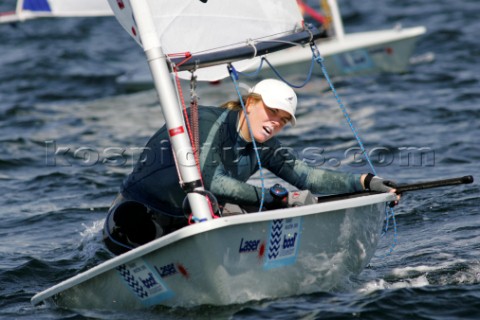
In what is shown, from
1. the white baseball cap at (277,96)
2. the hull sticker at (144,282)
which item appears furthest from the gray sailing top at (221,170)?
the hull sticker at (144,282)

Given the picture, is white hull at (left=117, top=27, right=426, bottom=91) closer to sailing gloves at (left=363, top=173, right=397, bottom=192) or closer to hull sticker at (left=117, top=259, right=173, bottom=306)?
sailing gloves at (left=363, top=173, right=397, bottom=192)

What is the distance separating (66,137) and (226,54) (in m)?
4.92

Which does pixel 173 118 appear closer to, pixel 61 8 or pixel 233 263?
pixel 233 263

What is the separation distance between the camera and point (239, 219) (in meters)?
3.61

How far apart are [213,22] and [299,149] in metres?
3.29

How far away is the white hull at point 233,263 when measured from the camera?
3660 mm

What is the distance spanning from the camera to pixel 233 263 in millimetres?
3748

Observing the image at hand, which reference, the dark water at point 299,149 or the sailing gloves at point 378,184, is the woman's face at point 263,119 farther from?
the dark water at point 299,149

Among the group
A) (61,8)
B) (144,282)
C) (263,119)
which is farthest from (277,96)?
(61,8)

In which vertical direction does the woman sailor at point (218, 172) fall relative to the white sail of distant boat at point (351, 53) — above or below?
below

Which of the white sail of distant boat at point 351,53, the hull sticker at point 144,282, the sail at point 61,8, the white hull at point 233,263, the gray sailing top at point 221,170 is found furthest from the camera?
the white sail of distant boat at point 351,53

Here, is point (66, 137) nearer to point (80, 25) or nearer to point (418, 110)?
point (418, 110)

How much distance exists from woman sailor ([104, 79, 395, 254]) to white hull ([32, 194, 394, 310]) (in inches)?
8.8

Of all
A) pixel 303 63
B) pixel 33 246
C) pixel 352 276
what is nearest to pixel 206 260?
pixel 352 276
